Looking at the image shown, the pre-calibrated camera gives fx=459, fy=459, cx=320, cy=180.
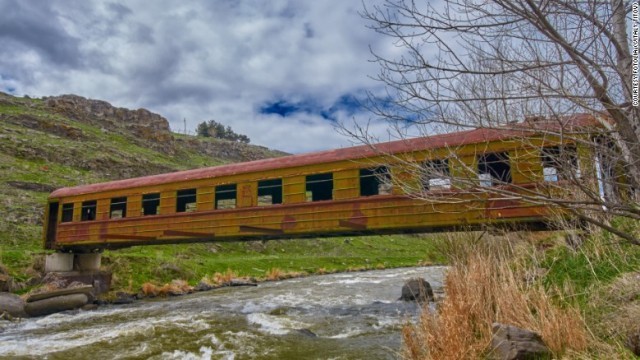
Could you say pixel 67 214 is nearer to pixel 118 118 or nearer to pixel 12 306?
pixel 12 306

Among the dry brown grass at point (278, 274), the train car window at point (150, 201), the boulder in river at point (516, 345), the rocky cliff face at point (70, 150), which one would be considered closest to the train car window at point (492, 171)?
the boulder in river at point (516, 345)

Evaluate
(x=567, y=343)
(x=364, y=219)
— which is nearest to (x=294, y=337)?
(x=364, y=219)

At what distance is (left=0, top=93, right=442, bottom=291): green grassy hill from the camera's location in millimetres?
19469

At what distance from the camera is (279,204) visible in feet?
39.6

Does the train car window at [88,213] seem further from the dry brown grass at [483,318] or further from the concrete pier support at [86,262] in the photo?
the dry brown grass at [483,318]

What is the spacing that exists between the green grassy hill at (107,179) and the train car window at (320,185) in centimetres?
520

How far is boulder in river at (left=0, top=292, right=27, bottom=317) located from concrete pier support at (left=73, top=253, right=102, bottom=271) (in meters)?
4.89

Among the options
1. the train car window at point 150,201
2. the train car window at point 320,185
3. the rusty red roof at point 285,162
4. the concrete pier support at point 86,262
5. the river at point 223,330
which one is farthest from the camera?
the concrete pier support at point 86,262

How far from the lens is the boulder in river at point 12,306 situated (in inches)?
472

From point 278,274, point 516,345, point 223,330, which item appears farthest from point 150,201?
point 516,345

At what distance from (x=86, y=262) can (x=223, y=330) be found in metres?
10.6

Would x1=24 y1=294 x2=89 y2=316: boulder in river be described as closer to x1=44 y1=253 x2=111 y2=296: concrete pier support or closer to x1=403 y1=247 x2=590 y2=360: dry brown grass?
x1=44 y1=253 x2=111 y2=296: concrete pier support

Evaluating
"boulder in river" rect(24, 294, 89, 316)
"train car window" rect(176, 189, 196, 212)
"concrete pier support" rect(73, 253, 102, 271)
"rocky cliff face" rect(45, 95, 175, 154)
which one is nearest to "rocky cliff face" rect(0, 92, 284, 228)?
"rocky cliff face" rect(45, 95, 175, 154)

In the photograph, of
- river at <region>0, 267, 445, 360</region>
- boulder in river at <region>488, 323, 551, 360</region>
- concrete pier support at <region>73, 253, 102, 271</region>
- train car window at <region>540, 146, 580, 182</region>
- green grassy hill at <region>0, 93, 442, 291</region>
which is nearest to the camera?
train car window at <region>540, 146, 580, 182</region>
